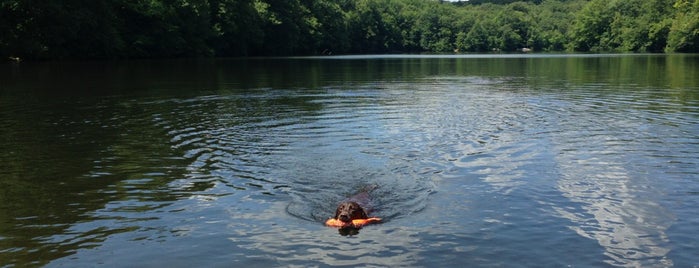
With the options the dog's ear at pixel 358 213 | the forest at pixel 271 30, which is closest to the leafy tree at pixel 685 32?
the forest at pixel 271 30

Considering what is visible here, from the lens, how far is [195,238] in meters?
9.20

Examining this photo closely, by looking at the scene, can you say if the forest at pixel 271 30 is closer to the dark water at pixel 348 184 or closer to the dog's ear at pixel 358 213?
the dark water at pixel 348 184

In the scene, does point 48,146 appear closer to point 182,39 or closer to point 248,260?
point 248,260

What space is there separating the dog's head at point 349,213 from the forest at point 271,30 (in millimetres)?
60037

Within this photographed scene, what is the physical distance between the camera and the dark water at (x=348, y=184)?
28.4 ft

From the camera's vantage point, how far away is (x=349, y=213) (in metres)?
9.54

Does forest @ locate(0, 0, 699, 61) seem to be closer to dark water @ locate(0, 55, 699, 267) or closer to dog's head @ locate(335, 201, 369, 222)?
dark water @ locate(0, 55, 699, 267)

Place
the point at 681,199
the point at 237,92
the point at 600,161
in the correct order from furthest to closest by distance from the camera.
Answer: the point at 237,92
the point at 600,161
the point at 681,199

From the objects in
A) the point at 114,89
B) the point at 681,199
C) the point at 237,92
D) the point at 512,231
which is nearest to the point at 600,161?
the point at 681,199

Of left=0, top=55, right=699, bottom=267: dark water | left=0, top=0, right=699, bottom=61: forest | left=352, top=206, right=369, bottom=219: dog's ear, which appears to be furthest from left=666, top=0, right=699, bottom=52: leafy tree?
left=352, top=206, right=369, bottom=219: dog's ear

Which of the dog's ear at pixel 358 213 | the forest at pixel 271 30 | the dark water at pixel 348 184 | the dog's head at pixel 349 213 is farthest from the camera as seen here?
the forest at pixel 271 30

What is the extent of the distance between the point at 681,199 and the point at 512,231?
12.7 feet

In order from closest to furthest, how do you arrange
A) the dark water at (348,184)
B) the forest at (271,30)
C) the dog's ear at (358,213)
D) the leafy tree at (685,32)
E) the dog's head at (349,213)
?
1. the dark water at (348,184)
2. the dog's head at (349,213)
3. the dog's ear at (358,213)
4. the forest at (271,30)
5. the leafy tree at (685,32)

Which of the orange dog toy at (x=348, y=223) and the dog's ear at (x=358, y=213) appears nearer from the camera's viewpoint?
the orange dog toy at (x=348, y=223)
